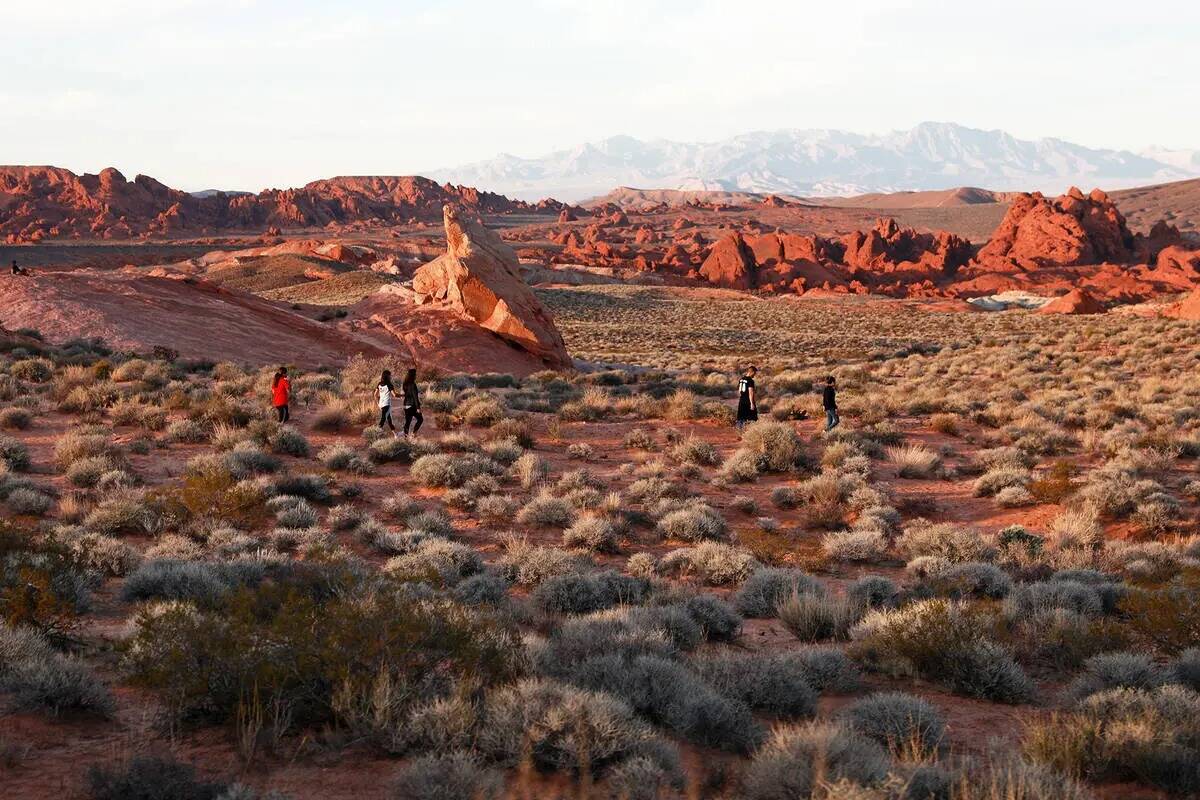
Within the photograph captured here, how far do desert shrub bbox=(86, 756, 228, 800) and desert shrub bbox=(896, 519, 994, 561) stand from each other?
8062 millimetres

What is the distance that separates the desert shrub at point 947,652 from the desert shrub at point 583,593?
87.7 inches

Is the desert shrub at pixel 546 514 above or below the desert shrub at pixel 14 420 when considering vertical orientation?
below

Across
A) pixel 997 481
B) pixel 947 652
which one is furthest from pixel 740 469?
pixel 947 652

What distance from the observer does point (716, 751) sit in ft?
16.8

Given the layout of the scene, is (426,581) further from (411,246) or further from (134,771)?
(411,246)

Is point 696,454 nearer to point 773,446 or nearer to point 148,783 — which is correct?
point 773,446

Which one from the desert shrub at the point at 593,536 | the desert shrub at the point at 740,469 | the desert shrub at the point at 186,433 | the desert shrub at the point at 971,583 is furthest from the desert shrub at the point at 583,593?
the desert shrub at the point at 186,433

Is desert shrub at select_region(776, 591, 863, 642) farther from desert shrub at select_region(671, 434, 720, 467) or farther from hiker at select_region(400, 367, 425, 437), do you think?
hiker at select_region(400, 367, 425, 437)

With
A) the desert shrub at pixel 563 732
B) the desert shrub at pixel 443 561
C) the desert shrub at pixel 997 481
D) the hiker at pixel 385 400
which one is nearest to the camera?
the desert shrub at pixel 563 732


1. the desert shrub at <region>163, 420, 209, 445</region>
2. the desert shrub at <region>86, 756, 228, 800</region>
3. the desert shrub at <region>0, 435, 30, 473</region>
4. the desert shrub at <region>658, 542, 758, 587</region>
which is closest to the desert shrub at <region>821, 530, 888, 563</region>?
the desert shrub at <region>658, 542, 758, 587</region>

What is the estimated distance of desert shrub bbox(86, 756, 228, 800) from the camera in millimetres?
4152

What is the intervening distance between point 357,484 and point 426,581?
6605 millimetres

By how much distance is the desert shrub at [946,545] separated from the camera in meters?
10.3

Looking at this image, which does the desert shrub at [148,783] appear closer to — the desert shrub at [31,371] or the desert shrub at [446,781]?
the desert shrub at [446,781]
